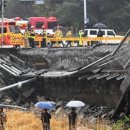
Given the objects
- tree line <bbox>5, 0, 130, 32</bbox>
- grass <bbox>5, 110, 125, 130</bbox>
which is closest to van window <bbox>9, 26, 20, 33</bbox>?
tree line <bbox>5, 0, 130, 32</bbox>

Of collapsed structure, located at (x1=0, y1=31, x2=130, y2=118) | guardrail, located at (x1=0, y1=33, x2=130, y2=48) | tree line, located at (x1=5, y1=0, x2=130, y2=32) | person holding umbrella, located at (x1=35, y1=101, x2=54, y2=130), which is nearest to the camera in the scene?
person holding umbrella, located at (x1=35, y1=101, x2=54, y2=130)

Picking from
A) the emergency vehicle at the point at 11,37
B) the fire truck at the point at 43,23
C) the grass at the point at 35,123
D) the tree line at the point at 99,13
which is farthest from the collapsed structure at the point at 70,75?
the tree line at the point at 99,13

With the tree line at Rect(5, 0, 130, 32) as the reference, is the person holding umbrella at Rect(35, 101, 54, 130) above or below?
above

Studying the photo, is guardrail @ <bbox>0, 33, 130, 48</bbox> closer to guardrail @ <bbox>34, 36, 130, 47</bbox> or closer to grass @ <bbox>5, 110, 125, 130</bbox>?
guardrail @ <bbox>34, 36, 130, 47</bbox>

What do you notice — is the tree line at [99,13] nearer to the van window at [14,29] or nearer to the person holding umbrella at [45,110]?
the van window at [14,29]

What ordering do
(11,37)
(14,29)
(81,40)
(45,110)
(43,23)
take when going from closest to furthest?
1. (45,110)
2. (81,40)
3. (11,37)
4. (14,29)
5. (43,23)

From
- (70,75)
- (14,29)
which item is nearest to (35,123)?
(70,75)

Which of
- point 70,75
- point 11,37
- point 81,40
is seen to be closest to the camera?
point 70,75

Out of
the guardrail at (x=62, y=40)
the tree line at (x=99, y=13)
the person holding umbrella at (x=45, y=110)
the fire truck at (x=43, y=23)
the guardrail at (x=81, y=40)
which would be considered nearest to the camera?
the person holding umbrella at (x=45, y=110)

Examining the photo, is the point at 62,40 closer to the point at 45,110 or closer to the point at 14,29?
the point at 14,29

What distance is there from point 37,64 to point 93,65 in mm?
7643

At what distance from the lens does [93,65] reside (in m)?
15.2

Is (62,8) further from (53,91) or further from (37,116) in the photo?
(37,116)

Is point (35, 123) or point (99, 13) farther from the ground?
point (35, 123)
